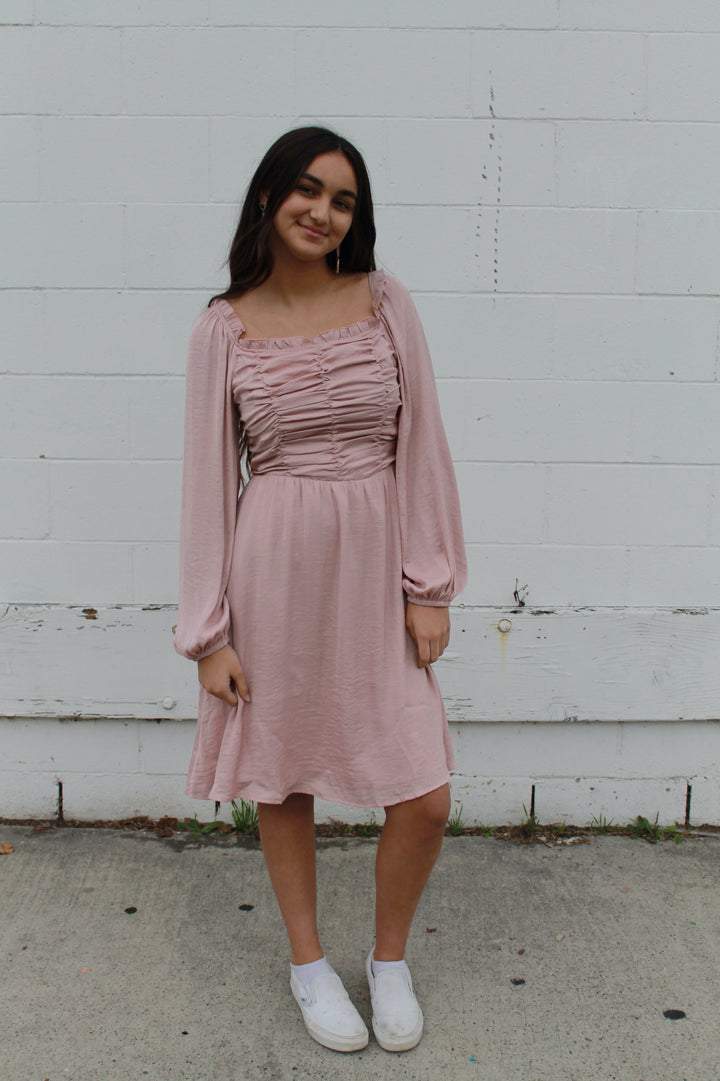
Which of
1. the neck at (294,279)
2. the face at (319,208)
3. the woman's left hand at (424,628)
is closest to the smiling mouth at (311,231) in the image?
the face at (319,208)

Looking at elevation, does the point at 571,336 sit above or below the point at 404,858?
above

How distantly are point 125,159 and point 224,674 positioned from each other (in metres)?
1.68

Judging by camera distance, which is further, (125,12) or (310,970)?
(125,12)

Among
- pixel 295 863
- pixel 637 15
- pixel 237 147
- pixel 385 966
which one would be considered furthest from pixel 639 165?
pixel 385 966

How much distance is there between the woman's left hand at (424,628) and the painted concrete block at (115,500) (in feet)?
3.79

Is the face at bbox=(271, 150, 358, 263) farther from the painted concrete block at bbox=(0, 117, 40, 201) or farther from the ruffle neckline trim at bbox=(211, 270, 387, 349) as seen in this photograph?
the painted concrete block at bbox=(0, 117, 40, 201)

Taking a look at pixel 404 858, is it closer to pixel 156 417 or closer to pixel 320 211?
pixel 320 211

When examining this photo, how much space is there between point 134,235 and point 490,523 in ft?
4.56

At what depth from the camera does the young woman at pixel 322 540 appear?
2.07 metres

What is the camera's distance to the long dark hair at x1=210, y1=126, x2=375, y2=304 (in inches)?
77.7

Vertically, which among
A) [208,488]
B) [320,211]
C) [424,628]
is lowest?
[424,628]

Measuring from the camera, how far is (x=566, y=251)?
294 cm

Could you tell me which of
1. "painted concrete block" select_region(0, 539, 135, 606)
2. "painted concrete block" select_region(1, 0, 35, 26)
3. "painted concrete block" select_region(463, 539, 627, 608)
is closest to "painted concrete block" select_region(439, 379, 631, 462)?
"painted concrete block" select_region(463, 539, 627, 608)

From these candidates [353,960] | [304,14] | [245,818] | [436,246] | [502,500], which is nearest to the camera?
[353,960]
